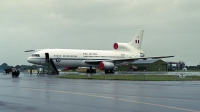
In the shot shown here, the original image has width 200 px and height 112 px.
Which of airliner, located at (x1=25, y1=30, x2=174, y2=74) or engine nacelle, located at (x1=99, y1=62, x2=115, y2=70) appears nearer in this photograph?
airliner, located at (x1=25, y1=30, x2=174, y2=74)

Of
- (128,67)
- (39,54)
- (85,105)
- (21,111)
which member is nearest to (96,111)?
(85,105)

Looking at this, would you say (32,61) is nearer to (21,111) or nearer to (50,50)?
(50,50)

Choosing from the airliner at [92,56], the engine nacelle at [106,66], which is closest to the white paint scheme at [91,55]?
the airliner at [92,56]

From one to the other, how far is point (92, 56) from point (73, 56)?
166 inches

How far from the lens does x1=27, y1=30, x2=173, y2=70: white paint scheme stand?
2069 inches

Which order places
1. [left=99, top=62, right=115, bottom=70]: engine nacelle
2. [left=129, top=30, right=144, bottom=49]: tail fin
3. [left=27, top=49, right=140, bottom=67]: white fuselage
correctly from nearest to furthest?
1. [left=27, top=49, right=140, bottom=67]: white fuselage
2. [left=99, top=62, right=115, bottom=70]: engine nacelle
3. [left=129, top=30, right=144, bottom=49]: tail fin

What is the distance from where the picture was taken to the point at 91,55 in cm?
5734

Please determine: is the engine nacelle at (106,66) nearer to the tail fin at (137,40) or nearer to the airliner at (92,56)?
the airliner at (92,56)

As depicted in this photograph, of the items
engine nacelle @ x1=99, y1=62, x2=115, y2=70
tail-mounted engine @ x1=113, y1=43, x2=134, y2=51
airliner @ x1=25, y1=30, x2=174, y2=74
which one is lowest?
engine nacelle @ x1=99, y1=62, x2=115, y2=70

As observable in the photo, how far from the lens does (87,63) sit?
2218 inches

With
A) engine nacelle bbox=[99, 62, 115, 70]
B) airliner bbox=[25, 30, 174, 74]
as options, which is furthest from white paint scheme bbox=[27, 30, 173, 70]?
engine nacelle bbox=[99, 62, 115, 70]

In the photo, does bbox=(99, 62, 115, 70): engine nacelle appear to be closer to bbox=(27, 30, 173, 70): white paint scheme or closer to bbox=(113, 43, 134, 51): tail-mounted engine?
bbox=(27, 30, 173, 70): white paint scheme

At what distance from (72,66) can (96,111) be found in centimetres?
4528

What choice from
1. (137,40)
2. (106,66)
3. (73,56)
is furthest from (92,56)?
(137,40)
